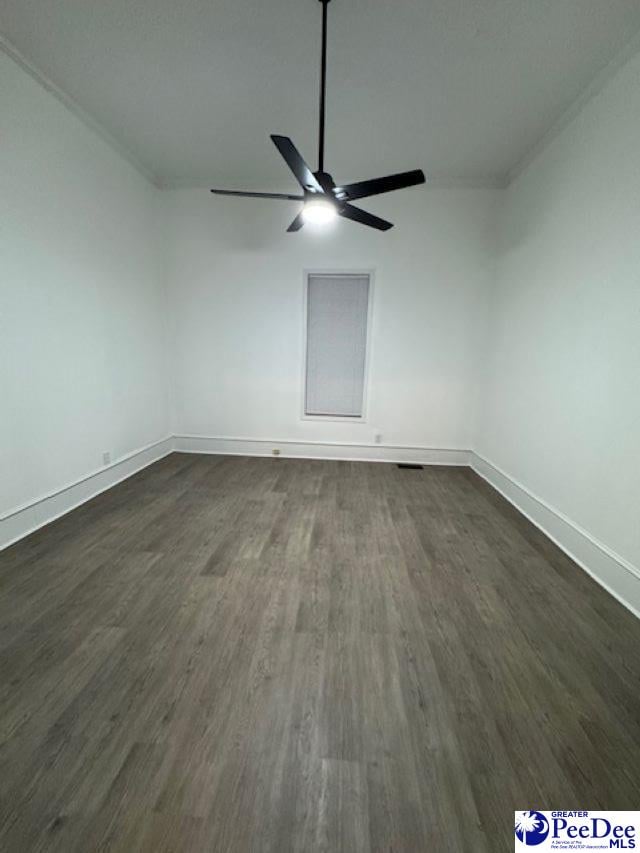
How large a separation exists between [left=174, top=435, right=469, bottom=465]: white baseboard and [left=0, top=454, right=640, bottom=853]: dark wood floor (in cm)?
176

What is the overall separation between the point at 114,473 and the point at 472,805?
140 inches

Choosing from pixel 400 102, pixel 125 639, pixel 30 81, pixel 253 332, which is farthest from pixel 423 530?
pixel 30 81

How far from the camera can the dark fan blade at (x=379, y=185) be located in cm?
192

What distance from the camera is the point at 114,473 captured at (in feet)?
11.4

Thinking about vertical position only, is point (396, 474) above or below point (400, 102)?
below

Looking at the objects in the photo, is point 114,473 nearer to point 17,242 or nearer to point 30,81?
point 17,242

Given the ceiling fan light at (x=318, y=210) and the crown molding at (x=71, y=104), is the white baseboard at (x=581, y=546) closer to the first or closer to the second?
A: the ceiling fan light at (x=318, y=210)

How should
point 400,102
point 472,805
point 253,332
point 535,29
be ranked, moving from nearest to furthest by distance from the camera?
point 472,805 → point 535,29 → point 400,102 → point 253,332

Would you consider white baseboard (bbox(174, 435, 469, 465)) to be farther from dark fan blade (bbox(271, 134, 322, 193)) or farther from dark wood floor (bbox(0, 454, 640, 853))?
dark fan blade (bbox(271, 134, 322, 193))
